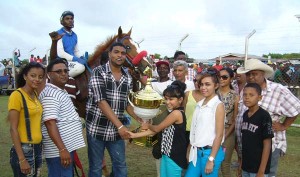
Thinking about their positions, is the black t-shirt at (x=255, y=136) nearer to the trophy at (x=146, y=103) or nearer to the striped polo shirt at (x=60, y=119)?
the trophy at (x=146, y=103)

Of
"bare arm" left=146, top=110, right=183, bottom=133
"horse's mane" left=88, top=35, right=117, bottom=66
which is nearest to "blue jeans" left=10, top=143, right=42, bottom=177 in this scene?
"bare arm" left=146, top=110, right=183, bottom=133

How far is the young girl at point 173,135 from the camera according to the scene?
11.7 feet

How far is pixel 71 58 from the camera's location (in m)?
5.36

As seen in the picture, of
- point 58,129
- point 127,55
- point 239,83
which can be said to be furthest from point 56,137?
point 239,83

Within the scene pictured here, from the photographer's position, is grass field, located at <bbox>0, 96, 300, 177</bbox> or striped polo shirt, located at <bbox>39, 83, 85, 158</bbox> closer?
striped polo shirt, located at <bbox>39, 83, 85, 158</bbox>

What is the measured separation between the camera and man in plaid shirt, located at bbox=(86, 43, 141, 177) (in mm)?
3639

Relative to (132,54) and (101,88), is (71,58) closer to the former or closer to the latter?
(132,54)

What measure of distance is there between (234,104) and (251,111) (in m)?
0.60

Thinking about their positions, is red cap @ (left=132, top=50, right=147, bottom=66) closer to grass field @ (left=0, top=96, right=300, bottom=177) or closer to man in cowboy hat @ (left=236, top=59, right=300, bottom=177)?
grass field @ (left=0, top=96, right=300, bottom=177)

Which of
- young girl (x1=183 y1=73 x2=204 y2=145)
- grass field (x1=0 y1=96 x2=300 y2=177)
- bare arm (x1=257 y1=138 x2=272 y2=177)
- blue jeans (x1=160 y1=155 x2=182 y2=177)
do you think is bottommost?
grass field (x1=0 y1=96 x2=300 y2=177)

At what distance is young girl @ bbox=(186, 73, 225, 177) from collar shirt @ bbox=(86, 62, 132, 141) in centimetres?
88

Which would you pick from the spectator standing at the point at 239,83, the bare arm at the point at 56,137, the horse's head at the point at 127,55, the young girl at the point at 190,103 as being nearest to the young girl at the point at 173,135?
the young girl at the point at 190,103

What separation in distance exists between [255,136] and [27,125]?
7.51 feet

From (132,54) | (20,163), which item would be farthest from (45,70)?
(132,54)
